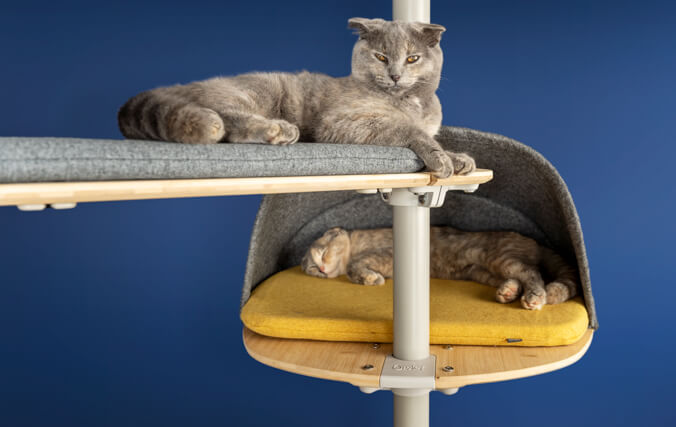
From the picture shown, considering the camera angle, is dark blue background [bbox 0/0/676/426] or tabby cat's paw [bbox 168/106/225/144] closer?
tabby cat's paw [bbox 168/106/225/144]

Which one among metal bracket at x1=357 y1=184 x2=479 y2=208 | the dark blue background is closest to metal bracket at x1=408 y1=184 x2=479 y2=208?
metal bracket at x1=357 y1=184 x2=479 y2=208

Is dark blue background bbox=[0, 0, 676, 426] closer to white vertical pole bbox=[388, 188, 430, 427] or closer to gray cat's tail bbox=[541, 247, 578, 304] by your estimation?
gray cat's tail bbox=[541, 247, 578, 304]

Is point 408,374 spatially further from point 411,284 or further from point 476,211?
point 476,211

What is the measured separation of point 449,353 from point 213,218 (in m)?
1.12

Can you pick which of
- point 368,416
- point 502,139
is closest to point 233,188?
point 502,139

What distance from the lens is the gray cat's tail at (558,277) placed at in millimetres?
1470

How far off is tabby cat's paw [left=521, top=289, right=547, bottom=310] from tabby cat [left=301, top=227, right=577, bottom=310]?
1.7 inches

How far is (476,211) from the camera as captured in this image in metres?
1.80

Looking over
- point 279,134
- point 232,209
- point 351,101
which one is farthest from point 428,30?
point 232,209

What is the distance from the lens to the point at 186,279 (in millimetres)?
2203

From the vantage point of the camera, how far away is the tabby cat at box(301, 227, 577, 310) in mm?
1555

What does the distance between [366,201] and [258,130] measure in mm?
910

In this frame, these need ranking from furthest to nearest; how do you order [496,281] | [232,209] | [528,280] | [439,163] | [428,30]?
[232,209]
[496,281]
[528,280]
[428,30]
[439,163]

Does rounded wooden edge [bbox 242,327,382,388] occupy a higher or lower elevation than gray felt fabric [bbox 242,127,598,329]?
lower
